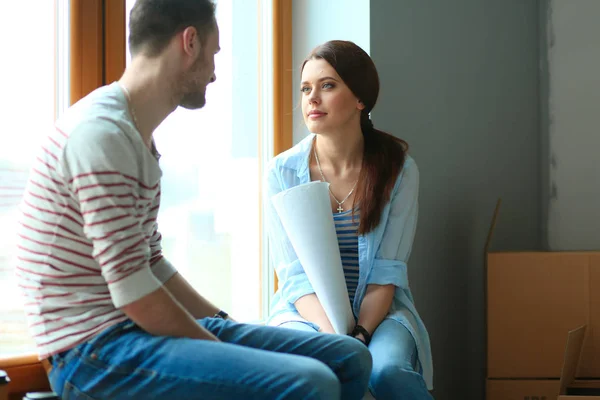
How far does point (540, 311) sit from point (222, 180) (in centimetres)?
111

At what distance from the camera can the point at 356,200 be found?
6.66 ft

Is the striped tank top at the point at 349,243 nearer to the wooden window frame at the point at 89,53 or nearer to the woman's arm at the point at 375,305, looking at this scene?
the woman's arm at the point at 375,305

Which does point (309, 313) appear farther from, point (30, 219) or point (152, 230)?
point (30, 219)

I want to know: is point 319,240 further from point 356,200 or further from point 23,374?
point 23,374

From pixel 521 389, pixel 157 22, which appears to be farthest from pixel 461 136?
pixel 157 22

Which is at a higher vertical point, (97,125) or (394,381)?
(97,125)

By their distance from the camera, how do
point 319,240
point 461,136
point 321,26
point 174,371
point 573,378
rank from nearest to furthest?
point 174,371
point 319,240
point 573,378
point 321,26
point 461,136

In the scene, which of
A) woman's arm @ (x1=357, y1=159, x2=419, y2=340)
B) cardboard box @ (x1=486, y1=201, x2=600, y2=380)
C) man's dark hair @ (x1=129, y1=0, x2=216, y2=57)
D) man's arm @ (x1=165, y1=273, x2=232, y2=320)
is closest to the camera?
man's dark hair @ (x1=129, y1=0, x2=216, y2=57)

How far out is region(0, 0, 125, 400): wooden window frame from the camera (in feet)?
5.66

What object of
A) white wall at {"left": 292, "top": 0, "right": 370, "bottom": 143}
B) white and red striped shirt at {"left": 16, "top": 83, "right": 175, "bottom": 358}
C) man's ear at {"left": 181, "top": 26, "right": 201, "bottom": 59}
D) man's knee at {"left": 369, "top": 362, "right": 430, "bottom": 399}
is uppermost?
white wall at {"left": 292, "top": 0, "right": 370, "bottom": 143}

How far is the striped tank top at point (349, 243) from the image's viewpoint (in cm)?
200

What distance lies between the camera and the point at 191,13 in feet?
4.56

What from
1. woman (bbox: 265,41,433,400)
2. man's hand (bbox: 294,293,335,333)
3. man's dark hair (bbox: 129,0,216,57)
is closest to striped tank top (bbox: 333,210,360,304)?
woman (bbox: 265,41,433,400)

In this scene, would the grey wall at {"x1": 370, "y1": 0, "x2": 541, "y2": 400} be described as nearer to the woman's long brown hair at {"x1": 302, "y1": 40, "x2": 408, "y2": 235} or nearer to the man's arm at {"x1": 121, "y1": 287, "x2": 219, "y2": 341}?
the woman's long brown hair at {"x1": 302, "y1": 40, "x2": 408, "y2": 235}
